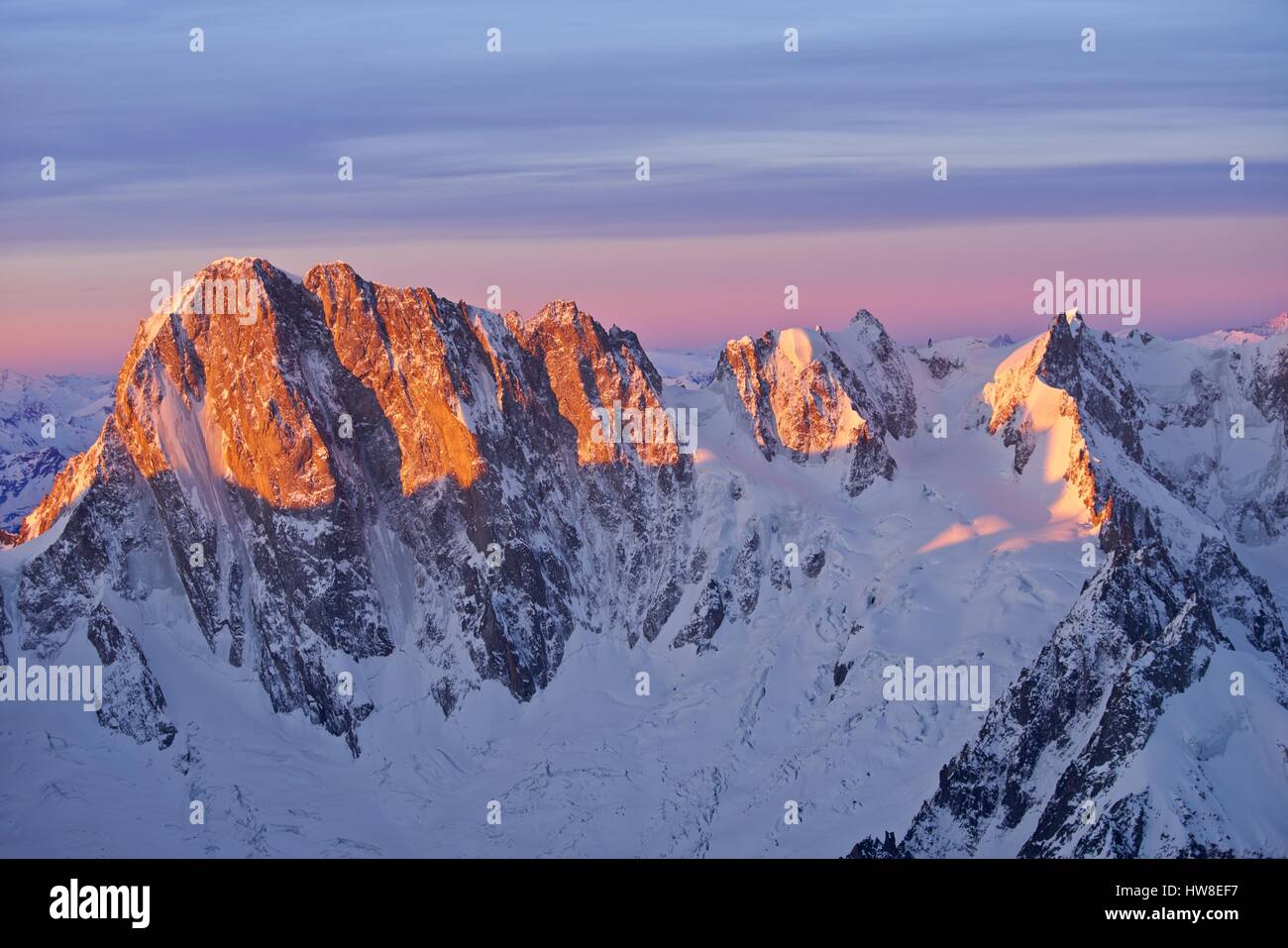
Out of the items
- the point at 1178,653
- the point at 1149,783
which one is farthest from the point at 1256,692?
the point at 1149,783
